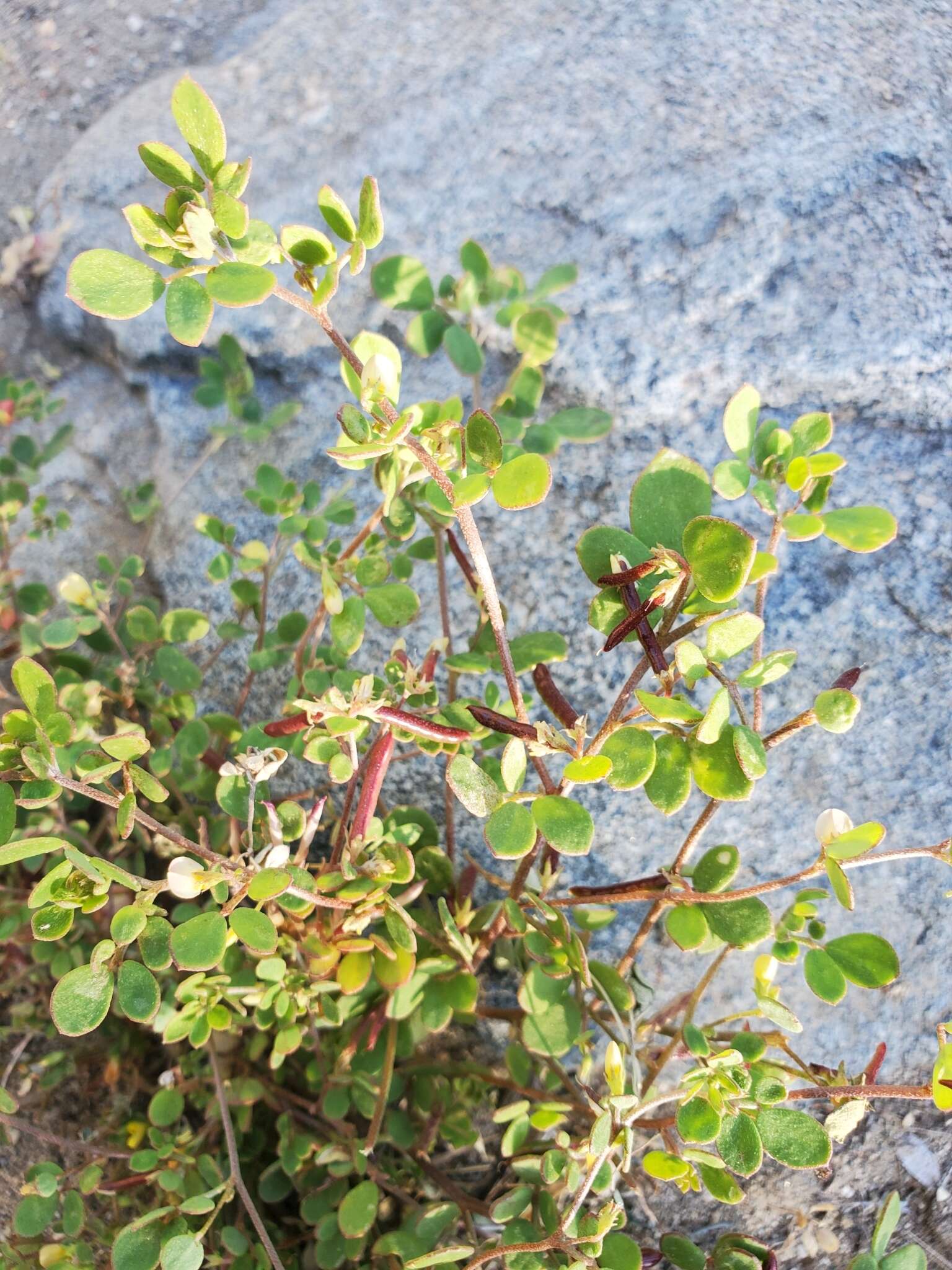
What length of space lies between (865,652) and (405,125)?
1.35 m

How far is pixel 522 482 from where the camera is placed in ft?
2.60

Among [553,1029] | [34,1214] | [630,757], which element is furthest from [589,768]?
[34,1214]

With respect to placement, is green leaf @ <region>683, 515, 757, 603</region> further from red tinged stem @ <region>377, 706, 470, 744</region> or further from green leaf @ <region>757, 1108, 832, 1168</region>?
green leaf @ <region>757, 1108, 832, 1168</region>

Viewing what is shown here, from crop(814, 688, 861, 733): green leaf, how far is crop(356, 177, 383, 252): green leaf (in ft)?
1.84

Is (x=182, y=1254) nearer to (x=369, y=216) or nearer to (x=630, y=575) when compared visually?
(x=630, y=575)

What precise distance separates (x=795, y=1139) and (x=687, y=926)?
213 mm

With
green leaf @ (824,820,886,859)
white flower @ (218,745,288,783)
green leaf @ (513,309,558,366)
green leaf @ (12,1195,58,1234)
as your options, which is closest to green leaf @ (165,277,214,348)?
white flower @ (218,745,288,783)

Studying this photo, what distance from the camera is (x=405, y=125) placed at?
196 centimetres

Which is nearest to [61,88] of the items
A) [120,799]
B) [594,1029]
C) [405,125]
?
[405,125]

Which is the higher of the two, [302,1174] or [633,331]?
[633,331]

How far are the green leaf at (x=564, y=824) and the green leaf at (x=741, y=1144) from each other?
31cm

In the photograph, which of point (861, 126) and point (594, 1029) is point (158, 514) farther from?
point (861, 126)

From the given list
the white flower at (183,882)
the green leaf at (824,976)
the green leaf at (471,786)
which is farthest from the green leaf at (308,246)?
the green leaf at (824,976)

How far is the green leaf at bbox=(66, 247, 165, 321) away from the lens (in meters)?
0.81
